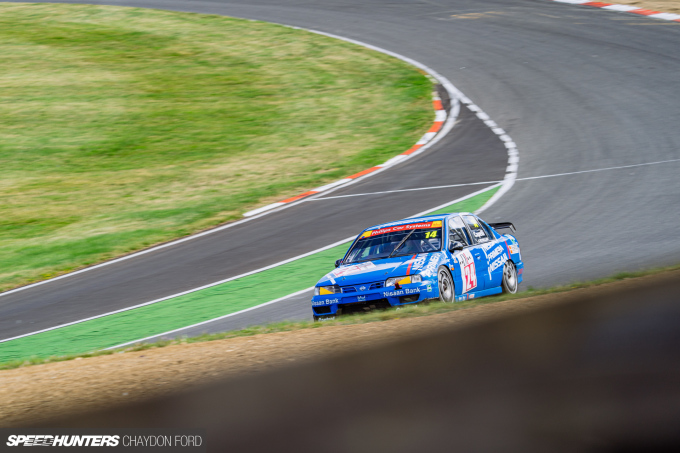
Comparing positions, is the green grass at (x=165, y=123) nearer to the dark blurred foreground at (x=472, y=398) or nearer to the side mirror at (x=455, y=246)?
the side mirror at (x=455, y=246)

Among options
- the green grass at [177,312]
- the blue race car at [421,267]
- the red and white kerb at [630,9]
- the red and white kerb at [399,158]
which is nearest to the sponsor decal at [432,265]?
the blue race car at [421,267]

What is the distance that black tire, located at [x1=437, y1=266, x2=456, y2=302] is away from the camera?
1023 centimetres

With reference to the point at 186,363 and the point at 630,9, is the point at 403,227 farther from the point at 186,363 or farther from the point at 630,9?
the point at 630,9

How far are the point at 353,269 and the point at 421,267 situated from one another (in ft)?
3.11

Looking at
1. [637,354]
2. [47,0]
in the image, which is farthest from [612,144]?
[47,0]

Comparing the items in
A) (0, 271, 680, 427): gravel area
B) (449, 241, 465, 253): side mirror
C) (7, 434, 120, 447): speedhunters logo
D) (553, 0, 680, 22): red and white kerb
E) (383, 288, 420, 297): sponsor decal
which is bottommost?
(383, 288, 420, 297): sponsor decal

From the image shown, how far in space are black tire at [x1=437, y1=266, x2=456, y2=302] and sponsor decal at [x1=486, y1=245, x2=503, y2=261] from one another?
1.10 m

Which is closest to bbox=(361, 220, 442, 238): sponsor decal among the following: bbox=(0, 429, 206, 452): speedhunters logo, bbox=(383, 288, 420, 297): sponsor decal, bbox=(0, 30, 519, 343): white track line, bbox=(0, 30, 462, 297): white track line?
bbox=(383, 288, 420, 297): sponsor decal

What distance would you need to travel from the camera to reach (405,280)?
10.1 metres

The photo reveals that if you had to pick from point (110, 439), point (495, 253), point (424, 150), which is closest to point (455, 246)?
point (495, 253)

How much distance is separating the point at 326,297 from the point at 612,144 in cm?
1120

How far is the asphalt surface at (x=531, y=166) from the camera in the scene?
1283 centimetres

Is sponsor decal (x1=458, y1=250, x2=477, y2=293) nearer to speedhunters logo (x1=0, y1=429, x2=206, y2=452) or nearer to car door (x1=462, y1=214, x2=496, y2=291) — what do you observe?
car door (x1=462, y1=214, x2=496, y2=291)

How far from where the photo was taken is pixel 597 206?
1469 cm
